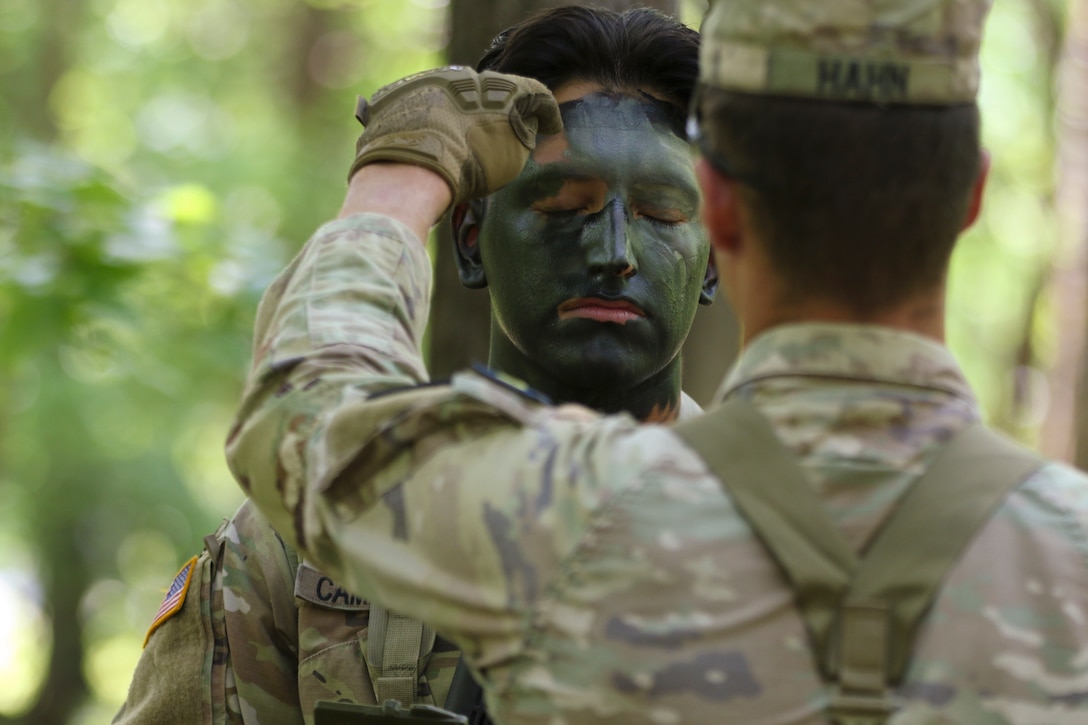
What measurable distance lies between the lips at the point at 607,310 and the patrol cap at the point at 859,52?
104 cm

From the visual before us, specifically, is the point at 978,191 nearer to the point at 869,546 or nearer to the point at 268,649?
the point at 869,546

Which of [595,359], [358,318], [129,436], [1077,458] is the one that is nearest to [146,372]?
[595,359]

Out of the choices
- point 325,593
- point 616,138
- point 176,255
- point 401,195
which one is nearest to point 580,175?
point 616,138

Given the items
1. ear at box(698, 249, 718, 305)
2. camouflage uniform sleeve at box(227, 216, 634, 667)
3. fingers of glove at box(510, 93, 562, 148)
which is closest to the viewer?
camouflage uniform sleeve at box(227, 216, 634, 667)

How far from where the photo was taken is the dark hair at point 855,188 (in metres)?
1.74

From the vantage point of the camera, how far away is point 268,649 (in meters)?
2.75

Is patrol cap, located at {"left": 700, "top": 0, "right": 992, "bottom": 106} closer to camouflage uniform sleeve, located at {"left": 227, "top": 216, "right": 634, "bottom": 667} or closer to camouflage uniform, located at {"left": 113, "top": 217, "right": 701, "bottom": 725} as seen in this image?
camouflage uniform sleeve, located at {"left": 227, "top": 216, "right": 634, "bottom": 667}

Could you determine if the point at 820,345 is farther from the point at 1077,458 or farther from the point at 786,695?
the point at 1077,458

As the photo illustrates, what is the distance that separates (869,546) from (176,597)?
1.65m

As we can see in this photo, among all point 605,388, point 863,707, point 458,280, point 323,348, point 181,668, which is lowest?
point 181,668

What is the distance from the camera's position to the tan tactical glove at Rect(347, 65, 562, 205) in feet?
7.55

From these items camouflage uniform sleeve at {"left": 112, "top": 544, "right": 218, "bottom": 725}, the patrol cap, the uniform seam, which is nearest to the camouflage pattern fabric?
the uniform seam

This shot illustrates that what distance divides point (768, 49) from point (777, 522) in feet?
2.05

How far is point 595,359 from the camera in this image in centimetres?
284
